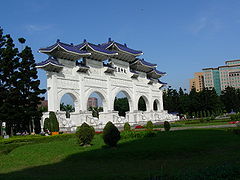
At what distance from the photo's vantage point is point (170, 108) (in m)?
65.1

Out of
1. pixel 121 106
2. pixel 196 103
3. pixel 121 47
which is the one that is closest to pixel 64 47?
pixel 121 47

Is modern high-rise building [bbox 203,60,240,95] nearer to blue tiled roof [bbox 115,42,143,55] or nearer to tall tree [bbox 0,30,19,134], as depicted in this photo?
blue tiled roof [bbox 115,42,143,55]

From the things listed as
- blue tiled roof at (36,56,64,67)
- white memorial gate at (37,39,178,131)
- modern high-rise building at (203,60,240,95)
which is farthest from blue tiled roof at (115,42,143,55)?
modern high-rise building at (203,60,240,95)

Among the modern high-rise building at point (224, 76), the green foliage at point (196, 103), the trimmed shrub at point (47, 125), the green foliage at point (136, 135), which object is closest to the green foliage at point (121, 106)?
the green foliage at point (196, 103)

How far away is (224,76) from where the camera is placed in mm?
122562

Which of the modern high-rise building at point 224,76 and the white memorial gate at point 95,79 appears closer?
the white memorial gate at point 95,79

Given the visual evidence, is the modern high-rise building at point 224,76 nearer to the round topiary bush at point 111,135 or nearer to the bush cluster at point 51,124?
the bush cluster at point 51,124

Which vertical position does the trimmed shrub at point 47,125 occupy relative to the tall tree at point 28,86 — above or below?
below

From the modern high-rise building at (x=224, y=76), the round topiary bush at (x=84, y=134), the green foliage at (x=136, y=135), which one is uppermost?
the modern high-rise building at (x=224, y=76)

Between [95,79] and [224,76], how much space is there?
10035 cm

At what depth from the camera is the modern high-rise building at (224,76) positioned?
12119 cm

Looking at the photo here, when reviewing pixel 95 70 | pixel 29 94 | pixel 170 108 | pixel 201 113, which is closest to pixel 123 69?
pixel 95 70

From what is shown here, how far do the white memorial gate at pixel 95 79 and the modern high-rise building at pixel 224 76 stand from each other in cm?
8448

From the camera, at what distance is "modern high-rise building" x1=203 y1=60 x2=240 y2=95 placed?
12119 centimetres
